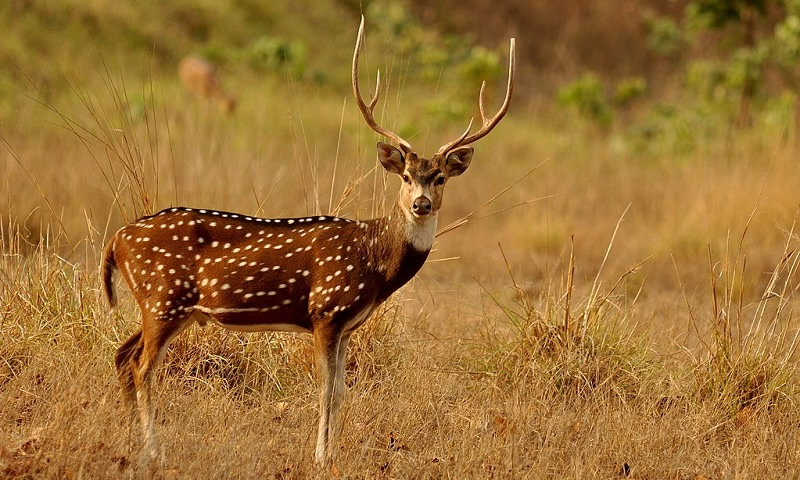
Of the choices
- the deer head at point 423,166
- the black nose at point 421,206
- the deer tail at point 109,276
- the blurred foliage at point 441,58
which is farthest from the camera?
the blurred foliage at point 441,58

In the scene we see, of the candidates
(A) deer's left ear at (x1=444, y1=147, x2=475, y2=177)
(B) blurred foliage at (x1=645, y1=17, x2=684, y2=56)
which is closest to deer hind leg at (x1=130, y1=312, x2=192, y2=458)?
(A) deer's left ear at (x1=444, y1=147, x2=475, y2=177)

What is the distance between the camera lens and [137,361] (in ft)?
21.1

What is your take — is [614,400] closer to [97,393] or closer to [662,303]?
[662,303]

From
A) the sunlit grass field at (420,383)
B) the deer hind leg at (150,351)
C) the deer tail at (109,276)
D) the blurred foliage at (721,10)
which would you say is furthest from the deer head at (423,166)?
the blurred foliage at (721,10)

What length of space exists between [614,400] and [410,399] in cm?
121

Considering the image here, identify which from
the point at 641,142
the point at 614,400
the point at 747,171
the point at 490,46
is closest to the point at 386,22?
the point at 490,46

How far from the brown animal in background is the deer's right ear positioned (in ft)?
38.1

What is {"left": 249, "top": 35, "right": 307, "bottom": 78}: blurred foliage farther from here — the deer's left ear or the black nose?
the black nose

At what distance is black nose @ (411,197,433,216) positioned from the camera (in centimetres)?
599

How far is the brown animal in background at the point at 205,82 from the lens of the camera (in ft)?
58.9

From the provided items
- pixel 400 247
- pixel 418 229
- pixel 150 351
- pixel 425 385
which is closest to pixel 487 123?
pixel 418 229

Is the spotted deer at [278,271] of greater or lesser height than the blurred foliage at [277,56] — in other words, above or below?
above

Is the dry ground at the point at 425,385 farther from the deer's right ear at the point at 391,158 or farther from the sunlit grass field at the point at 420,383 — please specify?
the deer's right ear at the point at 391,158

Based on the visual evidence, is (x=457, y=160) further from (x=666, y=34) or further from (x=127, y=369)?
(x=666, y=34)
